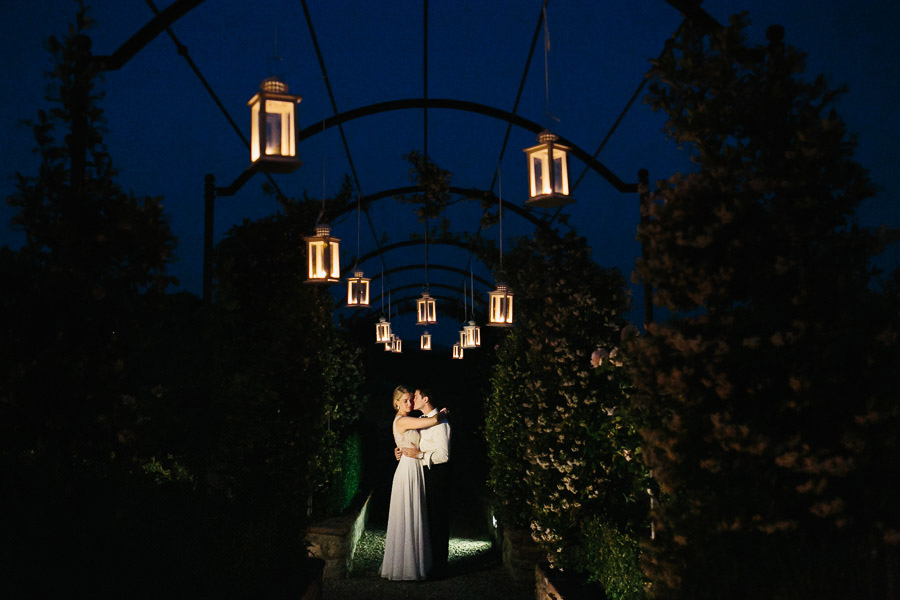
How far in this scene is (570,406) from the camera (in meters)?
7.56

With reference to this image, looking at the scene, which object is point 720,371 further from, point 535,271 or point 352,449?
point 352,449

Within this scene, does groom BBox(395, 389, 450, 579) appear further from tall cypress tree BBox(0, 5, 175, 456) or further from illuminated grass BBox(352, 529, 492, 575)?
tall cypress tree BBox(0, 5, 175, 456)

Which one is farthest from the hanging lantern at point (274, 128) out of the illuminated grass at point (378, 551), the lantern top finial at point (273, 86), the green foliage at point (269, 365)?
the illuminated grass at point (378, 551)

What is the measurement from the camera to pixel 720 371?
331cm

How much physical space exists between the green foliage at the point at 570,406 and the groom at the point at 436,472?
1.15m

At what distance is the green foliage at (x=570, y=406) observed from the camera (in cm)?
699

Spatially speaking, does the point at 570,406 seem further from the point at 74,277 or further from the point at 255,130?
the point at 74,277

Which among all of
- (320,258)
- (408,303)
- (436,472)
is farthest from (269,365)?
(408,303)

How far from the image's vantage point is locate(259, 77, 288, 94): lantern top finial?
13.3 feet

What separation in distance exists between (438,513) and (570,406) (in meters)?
2.96

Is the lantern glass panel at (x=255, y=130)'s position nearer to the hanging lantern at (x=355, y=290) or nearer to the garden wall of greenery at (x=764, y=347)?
the garden wall of greenery at (x=764, y=347)

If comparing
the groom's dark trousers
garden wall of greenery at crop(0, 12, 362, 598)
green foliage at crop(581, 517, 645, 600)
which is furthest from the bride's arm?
garden wall of greenery at crop(0, 12, 362, 598)

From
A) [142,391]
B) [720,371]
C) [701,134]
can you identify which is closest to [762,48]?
[701,134]

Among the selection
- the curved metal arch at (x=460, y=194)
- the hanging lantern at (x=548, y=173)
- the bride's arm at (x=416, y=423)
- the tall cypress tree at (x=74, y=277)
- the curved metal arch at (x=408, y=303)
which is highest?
the curved metal arch at (x=408, y=303)
